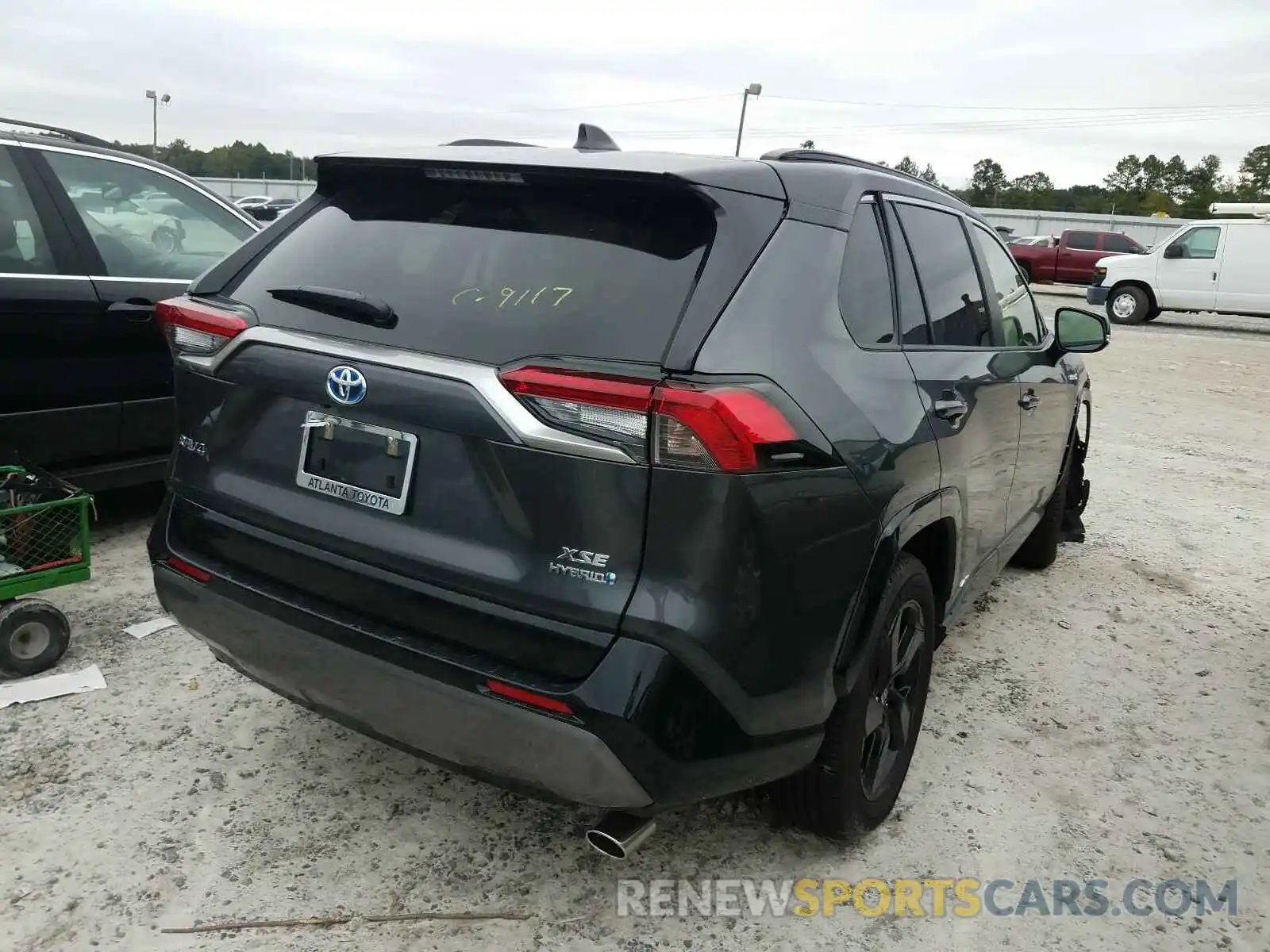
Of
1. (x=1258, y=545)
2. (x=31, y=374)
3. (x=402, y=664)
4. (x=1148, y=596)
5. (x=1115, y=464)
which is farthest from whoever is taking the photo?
(x=1115, y=464)

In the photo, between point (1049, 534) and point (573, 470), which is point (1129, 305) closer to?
point (1049, 534)

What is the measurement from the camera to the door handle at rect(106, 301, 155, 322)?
4.38 m

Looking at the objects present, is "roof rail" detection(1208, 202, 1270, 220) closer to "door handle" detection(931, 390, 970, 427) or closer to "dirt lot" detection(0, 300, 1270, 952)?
"dirt lot" detection(0, 300, 1270, 952)

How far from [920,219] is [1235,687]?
2289 mm

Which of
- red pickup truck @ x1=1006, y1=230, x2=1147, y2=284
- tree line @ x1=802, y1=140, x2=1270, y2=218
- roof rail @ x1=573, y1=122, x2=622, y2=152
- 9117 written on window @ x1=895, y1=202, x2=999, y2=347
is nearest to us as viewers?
roof rail @ x1=573, y1=122, x2=622, y2=152

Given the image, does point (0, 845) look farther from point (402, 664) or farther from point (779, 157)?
point (779, 157)

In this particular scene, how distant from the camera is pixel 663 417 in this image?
188cm

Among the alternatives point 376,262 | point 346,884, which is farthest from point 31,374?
point 346,884

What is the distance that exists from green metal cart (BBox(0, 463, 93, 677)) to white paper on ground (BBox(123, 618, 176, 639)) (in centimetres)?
27

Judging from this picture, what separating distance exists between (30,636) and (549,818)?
194 cm

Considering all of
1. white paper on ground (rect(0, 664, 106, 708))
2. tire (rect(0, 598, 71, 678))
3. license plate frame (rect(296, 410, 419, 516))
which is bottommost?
white paper on ground (rect(0, 664, 106, 708))

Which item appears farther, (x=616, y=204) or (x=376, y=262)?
(x=376, y=262)

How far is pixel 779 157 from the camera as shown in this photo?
2.49 metres

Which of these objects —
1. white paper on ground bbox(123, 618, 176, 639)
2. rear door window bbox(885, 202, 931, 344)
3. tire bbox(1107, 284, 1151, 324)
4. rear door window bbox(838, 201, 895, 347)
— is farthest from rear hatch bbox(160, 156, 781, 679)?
tire bbox(1107, 284, 1151, 324)
